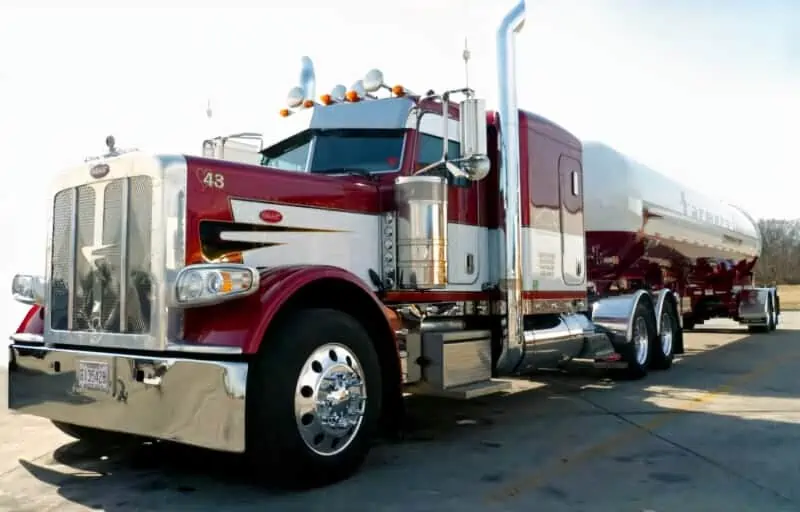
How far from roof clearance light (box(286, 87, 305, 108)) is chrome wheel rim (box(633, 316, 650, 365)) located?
5.54 meters

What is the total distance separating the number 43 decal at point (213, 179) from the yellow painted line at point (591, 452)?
8.29 feet

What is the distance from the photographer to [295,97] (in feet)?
22.1

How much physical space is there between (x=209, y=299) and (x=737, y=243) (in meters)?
15.5

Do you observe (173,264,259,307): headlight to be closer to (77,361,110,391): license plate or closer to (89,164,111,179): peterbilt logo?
(77,361,110,391): license plate

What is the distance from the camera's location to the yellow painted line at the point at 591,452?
15.3 ft

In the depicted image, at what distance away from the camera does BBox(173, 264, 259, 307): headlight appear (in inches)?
169

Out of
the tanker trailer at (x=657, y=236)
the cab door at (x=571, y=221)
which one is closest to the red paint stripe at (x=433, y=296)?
the cab door at (x=571, y=221)

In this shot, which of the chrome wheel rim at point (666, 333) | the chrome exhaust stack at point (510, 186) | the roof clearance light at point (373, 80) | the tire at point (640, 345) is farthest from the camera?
the chrome wheel rim at point (666, 333)

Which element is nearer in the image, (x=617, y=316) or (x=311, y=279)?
(x=311, y=279)

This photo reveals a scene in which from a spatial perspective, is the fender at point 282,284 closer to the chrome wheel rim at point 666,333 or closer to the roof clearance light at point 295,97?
the roof clearance light at point 295,97

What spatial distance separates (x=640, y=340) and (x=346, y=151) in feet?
18.8

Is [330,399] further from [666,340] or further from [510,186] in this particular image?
[666,340]

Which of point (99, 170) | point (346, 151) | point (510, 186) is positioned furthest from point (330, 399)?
point (510, 186)

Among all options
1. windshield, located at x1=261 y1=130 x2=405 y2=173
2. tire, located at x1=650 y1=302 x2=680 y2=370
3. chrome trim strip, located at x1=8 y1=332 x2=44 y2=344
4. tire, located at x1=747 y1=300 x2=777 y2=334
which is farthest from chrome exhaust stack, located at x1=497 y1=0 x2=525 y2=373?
tire, located at x1=747 y1=300 x2=777 y2=334
